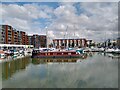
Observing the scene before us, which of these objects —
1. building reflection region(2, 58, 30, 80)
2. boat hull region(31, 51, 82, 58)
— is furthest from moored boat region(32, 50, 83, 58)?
building reflection region(2, 58, 30, 80)

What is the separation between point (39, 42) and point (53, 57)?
277 feet

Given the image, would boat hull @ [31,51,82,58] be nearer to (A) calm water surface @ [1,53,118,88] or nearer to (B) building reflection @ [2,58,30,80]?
(B) building reflection @ [2,58,30,80]

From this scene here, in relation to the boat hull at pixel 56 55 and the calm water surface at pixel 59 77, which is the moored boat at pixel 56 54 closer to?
the boat hull at pixel 56 55

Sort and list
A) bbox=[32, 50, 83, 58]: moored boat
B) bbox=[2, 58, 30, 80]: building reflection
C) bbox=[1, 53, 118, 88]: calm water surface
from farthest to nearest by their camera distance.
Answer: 1. bbox=[32, 50, 83, 58]: moored boat
2. bbox=[2, 58, 30, 80]: building reflection
3. bbox=[1, 53, 118, 88]: calm water surface

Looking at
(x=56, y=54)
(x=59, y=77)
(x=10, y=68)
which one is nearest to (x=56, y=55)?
(x=56, y=54)

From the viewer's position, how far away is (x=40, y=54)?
5772 cm

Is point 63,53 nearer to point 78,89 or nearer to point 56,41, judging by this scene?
point 78,89

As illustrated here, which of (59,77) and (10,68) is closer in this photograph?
(59,77)

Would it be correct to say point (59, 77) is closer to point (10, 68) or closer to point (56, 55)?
point (10, 68)

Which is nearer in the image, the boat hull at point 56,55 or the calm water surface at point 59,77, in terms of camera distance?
the calm water surface at point 59,77

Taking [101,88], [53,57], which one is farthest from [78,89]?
[53,57]

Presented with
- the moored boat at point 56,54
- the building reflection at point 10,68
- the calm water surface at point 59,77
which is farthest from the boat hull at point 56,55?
the calm water surface at point 59,77

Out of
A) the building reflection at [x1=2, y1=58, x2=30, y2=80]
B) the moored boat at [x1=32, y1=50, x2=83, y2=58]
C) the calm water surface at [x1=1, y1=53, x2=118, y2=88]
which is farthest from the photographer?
the moored boat at [x1=32, y1=50, x2=83, y2=58]

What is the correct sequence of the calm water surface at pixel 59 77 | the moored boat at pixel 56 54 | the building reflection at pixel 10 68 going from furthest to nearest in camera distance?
the moored boat at pixel 56 54 < the building reflection at pixel 10 68 < the calm water surface at pixel 59 77
